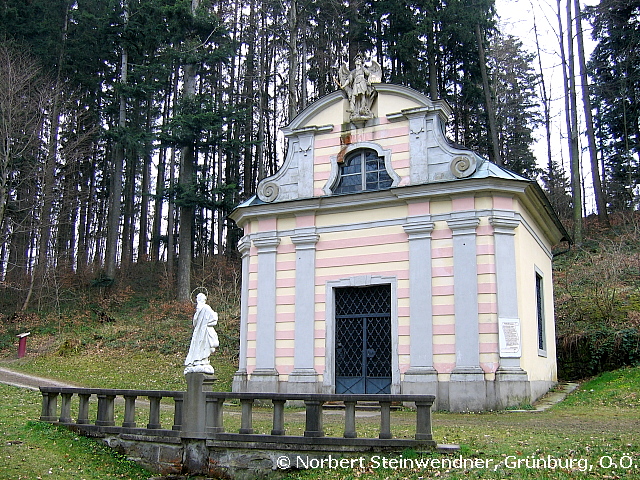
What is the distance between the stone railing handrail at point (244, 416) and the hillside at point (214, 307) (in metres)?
7.75

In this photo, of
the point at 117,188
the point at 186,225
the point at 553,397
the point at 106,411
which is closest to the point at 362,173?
the point at 553,397

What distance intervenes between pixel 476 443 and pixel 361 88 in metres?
10.3

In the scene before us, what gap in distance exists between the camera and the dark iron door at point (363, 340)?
602 inches

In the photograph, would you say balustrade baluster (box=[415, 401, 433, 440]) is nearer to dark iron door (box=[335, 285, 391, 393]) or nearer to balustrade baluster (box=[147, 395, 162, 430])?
balustrade baluster (box=[147, 395, 162, 430])

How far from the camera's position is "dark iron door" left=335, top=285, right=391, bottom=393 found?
15.3 metres

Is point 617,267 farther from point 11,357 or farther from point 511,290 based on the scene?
point 11,357

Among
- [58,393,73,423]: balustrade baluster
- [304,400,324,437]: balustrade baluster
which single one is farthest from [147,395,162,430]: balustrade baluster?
[304,400,324,437]: balustrade baluster

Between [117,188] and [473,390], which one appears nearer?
[473,390]

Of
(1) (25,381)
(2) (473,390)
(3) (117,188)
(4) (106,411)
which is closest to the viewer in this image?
(4) (106,411)

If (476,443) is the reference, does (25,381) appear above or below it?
above

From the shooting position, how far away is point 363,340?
15.6 meters

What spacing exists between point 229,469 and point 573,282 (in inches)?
700

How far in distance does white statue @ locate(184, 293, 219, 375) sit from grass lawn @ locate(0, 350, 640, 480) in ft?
4.09

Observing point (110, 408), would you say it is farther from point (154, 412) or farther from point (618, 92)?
point (618, 92)
